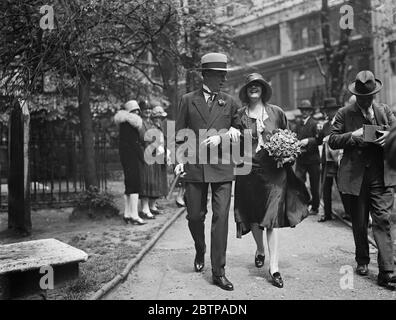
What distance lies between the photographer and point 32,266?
444 cm

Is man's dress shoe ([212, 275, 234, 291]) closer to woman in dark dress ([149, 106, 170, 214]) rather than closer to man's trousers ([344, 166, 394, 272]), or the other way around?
man's trousers ([344, 166, 394, 272])

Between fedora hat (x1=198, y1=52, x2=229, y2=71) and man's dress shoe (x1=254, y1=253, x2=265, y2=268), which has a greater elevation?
fedora hat (x1=198, y1=52, x2=229, y2=71)

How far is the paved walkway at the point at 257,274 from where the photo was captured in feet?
15.7

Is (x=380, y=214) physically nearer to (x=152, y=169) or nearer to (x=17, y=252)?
(x=17, y=252)

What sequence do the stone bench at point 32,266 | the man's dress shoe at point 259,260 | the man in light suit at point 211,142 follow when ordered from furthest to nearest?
the man's dress shoe at point 259,260
the man in light suit at point 211,142
the stone bench at point 32,266

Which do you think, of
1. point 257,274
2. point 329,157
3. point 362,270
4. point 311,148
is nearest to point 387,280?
point 362,270

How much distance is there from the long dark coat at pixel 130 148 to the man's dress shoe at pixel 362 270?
4.75m

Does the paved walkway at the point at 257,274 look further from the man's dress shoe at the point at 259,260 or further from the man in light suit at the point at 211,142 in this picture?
the man in light suit at the point at 211,142

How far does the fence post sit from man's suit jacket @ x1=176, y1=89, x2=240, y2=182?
378 cm

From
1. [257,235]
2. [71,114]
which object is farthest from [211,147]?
[71,114]

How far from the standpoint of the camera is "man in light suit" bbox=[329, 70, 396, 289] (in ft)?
17.2

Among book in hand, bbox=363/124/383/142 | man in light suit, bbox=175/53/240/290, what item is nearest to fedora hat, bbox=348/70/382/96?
book in hand, bbox=363/124/383/142

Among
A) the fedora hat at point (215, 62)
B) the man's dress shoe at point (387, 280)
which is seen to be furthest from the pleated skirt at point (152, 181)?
the man's dress shoe at point (387, 280)

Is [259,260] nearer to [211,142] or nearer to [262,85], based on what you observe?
[211,142]
